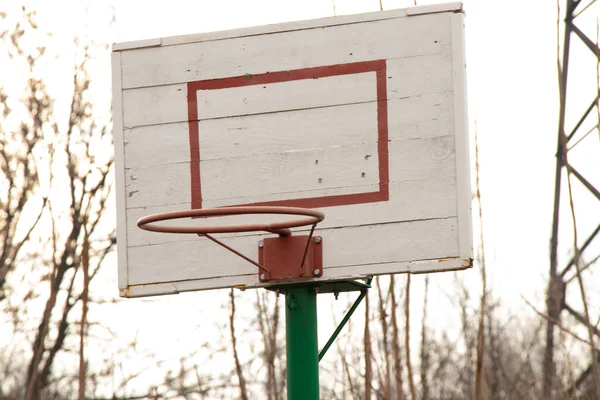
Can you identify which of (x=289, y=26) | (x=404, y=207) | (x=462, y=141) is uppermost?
(x=289, y=26)

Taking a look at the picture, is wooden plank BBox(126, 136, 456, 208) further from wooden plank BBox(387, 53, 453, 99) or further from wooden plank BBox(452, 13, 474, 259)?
wooden plank BBox(387, 53, 453, 99)

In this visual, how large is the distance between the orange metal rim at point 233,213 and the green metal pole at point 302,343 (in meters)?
0.31

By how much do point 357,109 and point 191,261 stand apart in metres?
0.85

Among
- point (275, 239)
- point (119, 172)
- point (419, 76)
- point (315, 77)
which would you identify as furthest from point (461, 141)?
point (119, 172)

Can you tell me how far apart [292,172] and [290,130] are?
17 centimetres

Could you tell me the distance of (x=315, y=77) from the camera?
12.6 ft

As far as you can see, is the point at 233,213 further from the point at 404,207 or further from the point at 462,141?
the point at 462,141

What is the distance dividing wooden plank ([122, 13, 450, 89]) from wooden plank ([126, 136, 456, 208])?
0.37 m

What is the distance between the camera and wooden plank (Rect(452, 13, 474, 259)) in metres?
3.52

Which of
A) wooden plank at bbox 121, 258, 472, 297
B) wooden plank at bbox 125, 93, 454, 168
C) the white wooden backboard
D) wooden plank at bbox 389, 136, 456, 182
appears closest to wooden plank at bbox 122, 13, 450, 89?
the white wooden backboard

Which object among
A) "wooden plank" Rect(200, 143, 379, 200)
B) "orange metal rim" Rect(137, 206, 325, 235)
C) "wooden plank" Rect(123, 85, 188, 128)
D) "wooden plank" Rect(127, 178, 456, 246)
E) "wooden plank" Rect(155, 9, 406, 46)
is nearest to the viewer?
"orange metal rim" Rect(137, 206, 325, 235)

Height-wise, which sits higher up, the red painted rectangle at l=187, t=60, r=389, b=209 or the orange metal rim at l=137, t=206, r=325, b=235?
the red painted rectangle at l=187, t=60, r=389, b=209

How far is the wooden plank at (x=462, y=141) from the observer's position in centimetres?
352

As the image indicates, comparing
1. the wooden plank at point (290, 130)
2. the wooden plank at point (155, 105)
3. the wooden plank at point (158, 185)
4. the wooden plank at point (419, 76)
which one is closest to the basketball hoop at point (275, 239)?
the wooden plank at point (158, 185)
